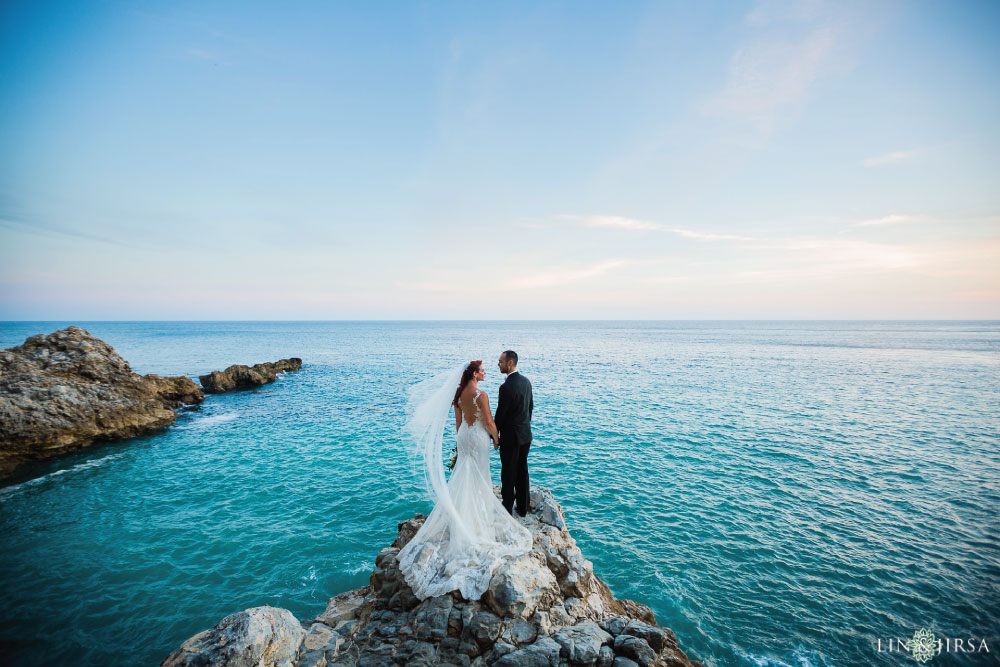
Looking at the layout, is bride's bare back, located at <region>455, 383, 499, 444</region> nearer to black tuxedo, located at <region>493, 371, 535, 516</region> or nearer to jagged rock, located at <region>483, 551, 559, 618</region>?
black tuxedo, located at <region>493, 371, 535, 516</region>

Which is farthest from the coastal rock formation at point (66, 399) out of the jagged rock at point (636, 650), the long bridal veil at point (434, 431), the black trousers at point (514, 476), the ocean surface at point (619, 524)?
the jagged rock at point (636, 650)

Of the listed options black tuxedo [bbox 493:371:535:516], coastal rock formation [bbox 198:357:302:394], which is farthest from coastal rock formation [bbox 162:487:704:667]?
coastal rock formation [bbox 198:357:302:394]

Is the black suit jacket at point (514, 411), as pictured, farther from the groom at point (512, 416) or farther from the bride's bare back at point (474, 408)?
the bride's bare back at point (474, 408)

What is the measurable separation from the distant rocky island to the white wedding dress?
812 inches

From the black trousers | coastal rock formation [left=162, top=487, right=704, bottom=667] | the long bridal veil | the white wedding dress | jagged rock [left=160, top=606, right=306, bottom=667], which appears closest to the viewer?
jagged rock [left=160, top=606, right=306, bottom=667]

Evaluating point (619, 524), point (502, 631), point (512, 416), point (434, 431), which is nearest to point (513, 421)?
point (512, 416)

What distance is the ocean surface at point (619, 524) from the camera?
323 inches

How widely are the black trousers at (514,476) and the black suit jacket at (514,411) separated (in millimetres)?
160

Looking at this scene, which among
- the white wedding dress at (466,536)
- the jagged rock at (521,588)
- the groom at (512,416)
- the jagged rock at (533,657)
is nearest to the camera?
the jagged rock at (533,657)

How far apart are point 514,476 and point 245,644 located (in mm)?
4457

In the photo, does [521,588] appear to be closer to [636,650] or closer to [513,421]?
[636,650]

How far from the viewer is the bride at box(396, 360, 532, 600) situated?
6.11m

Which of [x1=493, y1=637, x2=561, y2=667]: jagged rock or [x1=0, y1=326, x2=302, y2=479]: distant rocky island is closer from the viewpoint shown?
→ [x1=493, y1=637, x2=561, y2=667]: jagged rock

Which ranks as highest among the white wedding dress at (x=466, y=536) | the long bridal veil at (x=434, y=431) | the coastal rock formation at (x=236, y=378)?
the long bridal veil at (x=434, y=431)
